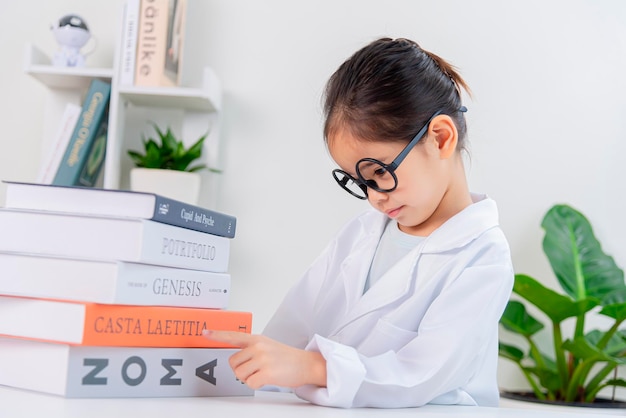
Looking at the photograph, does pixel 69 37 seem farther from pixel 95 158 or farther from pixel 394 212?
pixel 394 212

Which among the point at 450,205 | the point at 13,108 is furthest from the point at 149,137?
the point at 450,205

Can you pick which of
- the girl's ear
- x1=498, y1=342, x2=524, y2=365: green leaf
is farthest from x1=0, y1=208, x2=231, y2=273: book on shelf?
x1=498, y1=342, x2=524, y2=365: green leaf

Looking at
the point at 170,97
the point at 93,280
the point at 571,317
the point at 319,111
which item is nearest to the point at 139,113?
the point at 170,97

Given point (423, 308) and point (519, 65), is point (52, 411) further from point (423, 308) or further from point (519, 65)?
point (519, 65)

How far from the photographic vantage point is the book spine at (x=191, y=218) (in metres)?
0.81

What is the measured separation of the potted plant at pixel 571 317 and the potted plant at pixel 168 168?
918 millimetres

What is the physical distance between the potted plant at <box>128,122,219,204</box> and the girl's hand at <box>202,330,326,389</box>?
1.20 meters

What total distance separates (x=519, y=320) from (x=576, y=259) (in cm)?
23

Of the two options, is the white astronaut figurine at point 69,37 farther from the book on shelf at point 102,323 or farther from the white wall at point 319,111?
the book on shelf at point 102,323

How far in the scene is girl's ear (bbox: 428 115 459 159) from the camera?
1.17 metres

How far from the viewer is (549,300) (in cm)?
207

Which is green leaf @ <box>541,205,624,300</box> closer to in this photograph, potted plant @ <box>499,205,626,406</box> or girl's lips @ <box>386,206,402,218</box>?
potted plant @ <box>499,205,626,406</box>

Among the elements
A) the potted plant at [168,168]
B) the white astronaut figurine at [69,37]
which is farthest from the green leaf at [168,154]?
the white astronaut figurine at [69,37]

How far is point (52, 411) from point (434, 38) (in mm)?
1876
